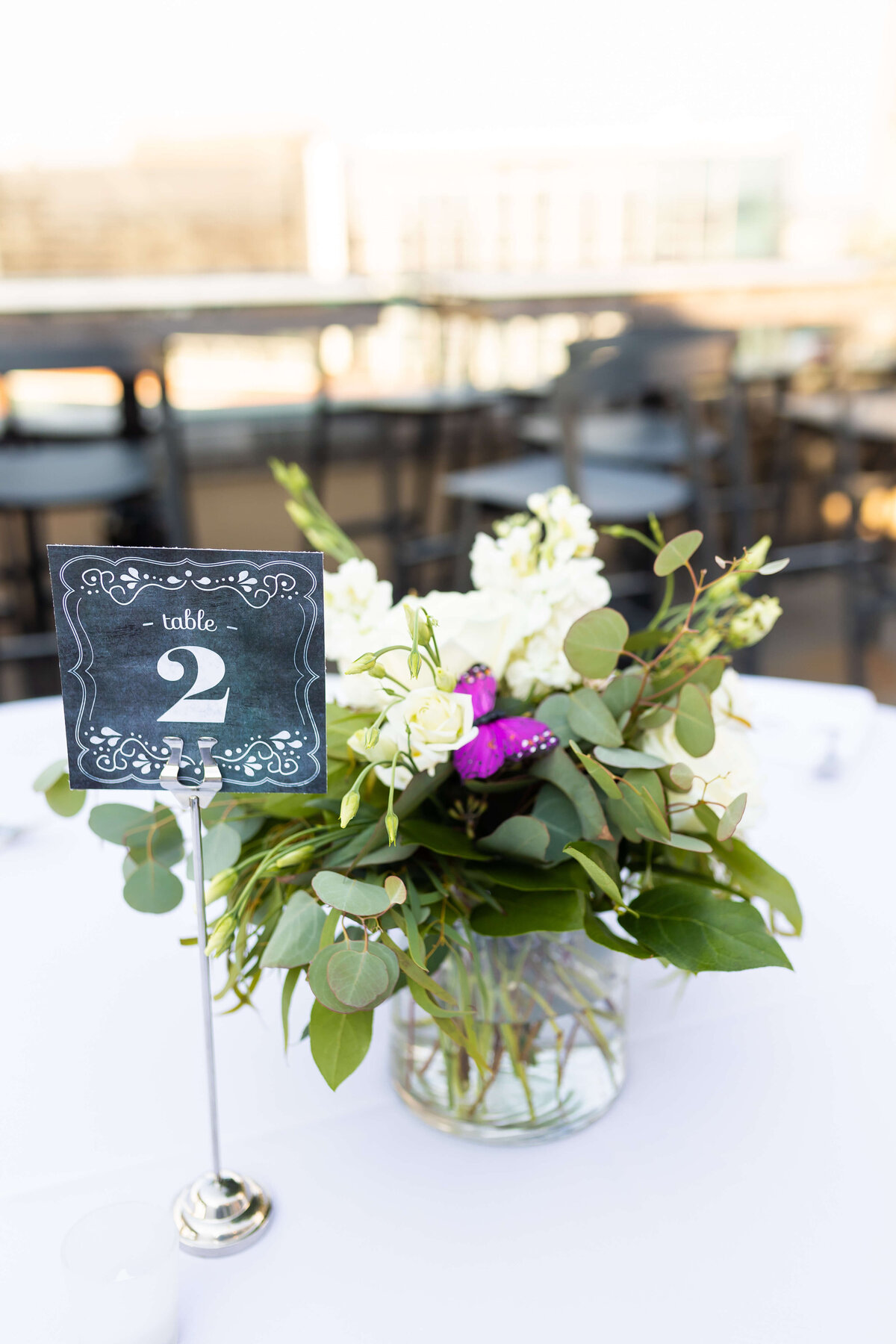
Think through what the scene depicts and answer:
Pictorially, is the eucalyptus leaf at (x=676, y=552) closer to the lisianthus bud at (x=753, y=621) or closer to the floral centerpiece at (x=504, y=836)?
the floral centerpiece at (x=504, y=836)

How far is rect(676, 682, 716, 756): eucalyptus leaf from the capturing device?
18.0 inches

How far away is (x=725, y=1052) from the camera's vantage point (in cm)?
61

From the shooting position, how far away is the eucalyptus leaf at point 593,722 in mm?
457

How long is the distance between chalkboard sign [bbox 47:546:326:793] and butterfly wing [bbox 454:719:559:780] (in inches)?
2.6

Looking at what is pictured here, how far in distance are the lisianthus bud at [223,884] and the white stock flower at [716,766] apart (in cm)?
20

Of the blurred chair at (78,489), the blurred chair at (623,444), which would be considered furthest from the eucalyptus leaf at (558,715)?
the blurred chair at (78,489)

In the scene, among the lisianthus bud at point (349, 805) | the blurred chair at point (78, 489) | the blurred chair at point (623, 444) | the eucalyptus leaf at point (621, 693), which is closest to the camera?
the lisianthus bud at point (349, 805)

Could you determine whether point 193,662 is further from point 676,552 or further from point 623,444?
point 623,444

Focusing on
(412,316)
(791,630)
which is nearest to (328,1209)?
(791,630)

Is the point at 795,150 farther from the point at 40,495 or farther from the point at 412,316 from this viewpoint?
the point at 40,495

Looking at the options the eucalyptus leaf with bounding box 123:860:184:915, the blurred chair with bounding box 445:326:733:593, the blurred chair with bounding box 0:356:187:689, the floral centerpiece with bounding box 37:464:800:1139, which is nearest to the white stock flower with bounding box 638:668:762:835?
the floral centerpiece with bounding box 37:464:800:1139

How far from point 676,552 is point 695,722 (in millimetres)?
81

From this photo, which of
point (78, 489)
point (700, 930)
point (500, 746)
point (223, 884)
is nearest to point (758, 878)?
point (700, 930)

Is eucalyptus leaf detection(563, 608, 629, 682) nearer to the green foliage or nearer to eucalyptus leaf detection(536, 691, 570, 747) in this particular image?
eucalyptus leaf detection(536, 691, 570, 747)
